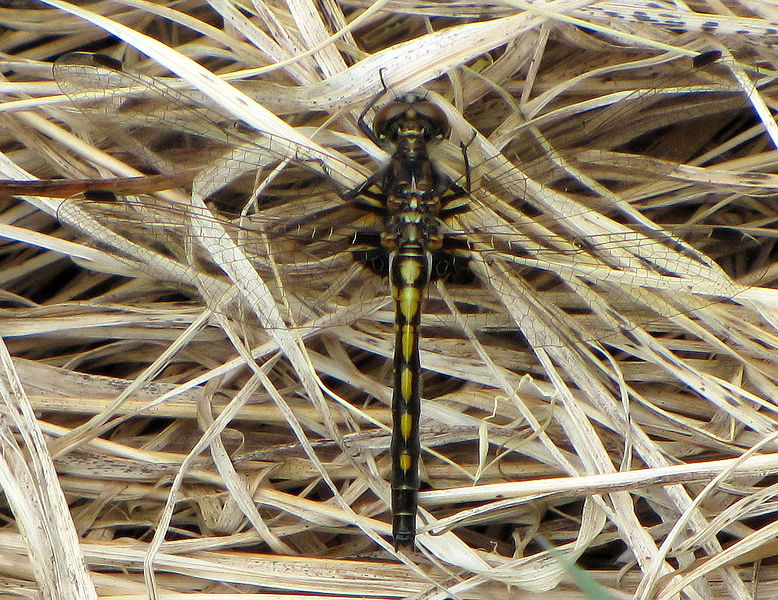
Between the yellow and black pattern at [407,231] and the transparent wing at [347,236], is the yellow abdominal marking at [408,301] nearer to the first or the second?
the yellow and black pattern at [407,231]

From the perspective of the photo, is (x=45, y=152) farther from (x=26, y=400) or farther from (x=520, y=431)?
(x=520, y=431)

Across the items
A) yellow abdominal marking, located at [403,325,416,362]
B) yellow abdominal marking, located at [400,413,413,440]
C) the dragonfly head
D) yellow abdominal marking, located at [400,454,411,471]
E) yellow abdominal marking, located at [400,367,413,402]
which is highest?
the dragonfly head

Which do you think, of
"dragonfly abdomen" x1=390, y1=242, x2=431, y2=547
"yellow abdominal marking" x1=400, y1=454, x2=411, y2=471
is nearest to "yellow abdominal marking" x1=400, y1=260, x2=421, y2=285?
"dragonfly abdomen" x1=390, y1=242, x2=431, y2=547

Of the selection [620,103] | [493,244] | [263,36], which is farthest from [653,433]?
[263,36]

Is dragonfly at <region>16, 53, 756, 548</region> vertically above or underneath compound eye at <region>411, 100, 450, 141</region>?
underneath

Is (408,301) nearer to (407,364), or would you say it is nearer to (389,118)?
(407,364)

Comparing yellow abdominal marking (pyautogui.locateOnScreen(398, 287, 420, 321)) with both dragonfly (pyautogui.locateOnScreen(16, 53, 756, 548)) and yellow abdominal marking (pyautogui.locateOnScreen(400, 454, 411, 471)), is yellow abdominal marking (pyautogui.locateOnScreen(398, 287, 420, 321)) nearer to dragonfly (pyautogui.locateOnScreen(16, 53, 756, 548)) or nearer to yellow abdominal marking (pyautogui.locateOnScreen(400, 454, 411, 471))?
dragonfly (pyautogui.locateOnScreen(16, 53, 756, 548))
